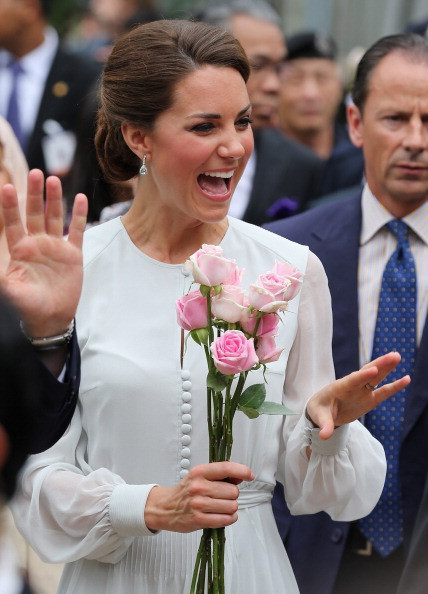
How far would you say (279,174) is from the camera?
23.2ft

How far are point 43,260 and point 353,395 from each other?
0.87 metres

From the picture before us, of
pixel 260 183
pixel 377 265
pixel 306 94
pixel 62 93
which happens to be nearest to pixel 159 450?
pixel 377 265

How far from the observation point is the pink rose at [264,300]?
3.00 meters

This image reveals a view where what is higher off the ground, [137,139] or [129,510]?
[137,139]

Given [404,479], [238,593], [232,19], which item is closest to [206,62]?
[238,593]

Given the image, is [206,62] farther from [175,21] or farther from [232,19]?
[232,19]

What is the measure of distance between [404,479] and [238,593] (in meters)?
1.18

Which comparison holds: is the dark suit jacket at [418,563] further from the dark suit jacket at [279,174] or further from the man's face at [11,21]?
the man's face at [11,21]

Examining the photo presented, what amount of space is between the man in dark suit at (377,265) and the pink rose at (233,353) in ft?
5.20

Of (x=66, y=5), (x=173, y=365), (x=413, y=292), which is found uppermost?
(x=173, y=365)

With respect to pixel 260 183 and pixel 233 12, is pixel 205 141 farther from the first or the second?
pixel 233 12

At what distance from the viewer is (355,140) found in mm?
5109

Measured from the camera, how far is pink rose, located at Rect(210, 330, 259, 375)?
296cm

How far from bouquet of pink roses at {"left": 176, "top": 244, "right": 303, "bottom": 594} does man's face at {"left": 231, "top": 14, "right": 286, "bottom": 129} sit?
14.1 feet
